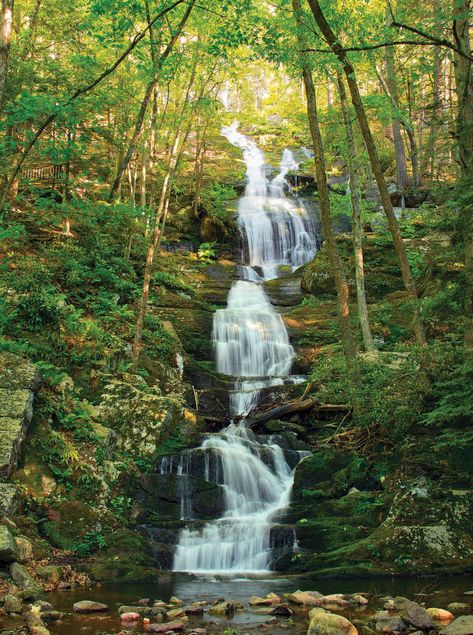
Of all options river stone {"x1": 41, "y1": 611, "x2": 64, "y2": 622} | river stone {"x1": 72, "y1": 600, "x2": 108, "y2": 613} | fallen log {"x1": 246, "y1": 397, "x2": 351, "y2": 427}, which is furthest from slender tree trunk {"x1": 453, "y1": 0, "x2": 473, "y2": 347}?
river stone {"x1": 41, "y1": 611, "x2": 64, "y2": 622}

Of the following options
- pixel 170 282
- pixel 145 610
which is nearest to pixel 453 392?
pixel 145 610

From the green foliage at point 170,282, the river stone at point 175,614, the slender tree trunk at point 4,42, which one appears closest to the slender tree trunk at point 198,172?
the green foliage at point 170,282

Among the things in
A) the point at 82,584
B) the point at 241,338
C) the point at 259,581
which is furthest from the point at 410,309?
the point at 241,338

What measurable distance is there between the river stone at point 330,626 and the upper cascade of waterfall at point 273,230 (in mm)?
17685

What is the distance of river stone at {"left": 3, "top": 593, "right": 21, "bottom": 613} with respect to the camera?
16.3 feet

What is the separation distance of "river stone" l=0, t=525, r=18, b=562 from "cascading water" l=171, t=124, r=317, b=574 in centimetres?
244

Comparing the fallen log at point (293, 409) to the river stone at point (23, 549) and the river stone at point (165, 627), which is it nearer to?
the river stone at point (23, 549)

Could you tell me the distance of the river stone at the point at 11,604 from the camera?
16.3 feet

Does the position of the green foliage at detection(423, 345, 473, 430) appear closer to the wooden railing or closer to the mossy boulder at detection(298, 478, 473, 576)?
the mossy boulder at detection(298, 478, 473, 576)

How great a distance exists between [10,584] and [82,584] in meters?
1.00

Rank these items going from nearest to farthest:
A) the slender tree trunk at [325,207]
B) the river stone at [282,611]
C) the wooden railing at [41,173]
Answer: the river stone at [282,611]
the slender tree trunk at [325,207]
the wooden railing at [41,173]

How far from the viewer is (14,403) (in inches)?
323

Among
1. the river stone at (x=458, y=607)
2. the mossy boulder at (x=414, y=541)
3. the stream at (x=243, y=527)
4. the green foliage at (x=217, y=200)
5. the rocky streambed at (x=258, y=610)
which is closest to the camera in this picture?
the rocky streambed at (x=258, y=610)

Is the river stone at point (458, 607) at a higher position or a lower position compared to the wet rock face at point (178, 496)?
higher
